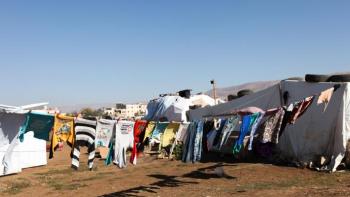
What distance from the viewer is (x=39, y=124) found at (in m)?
12.5

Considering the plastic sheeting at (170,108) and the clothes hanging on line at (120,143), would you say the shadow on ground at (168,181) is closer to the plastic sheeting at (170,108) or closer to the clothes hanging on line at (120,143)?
the clothes hanging on line at (120,143)

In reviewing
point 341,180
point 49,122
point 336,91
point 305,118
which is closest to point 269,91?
point 305,118

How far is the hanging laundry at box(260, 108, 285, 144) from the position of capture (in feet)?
48.8

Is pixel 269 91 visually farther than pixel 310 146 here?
Yes

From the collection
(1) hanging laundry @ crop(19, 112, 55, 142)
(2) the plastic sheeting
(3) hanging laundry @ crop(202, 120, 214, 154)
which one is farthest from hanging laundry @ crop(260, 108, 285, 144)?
(2) the plastic sheeting

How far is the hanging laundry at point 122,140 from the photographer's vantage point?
14.3 m

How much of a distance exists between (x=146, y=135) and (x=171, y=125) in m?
3.90

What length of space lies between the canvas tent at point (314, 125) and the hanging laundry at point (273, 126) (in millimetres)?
3695

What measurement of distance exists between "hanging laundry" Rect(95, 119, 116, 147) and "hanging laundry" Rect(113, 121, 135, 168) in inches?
10.7

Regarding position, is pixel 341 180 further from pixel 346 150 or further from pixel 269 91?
pixel 269 91

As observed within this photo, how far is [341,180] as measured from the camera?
51.4 feet

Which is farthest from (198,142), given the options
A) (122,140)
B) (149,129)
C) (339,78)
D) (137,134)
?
(339,78)

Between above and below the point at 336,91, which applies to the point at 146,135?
below

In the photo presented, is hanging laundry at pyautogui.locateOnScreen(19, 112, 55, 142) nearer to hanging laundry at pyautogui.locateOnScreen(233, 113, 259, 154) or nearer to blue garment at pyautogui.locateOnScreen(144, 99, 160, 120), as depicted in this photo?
hanging laundry at pyautogui.locateOnScreen(233, 113, 259, 154)
